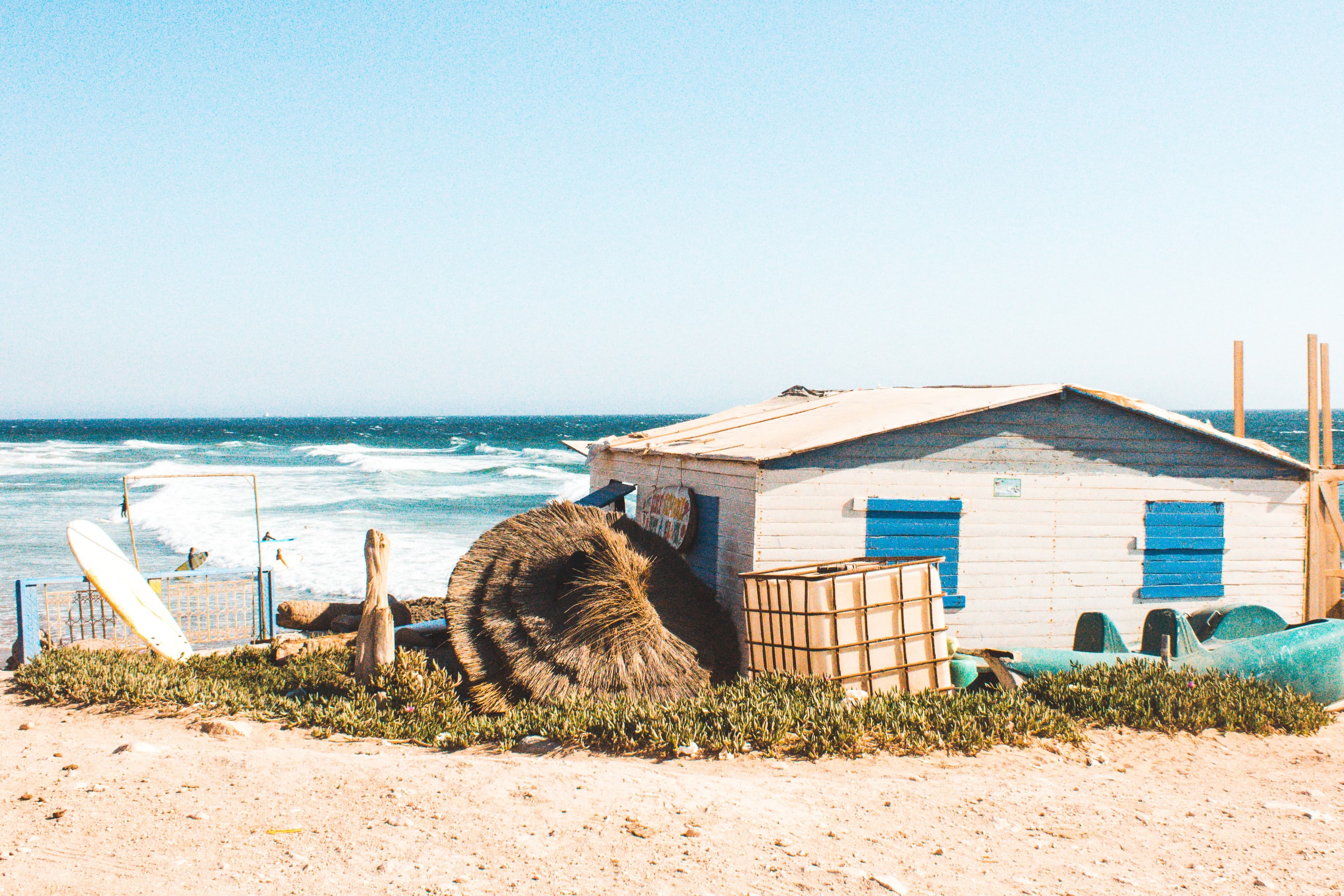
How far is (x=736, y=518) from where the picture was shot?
34.8 feet

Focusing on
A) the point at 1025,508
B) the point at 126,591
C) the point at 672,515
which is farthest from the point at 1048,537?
the point at 126,591

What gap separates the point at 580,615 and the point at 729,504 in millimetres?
2184

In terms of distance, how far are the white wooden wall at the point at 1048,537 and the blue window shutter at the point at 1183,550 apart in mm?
90

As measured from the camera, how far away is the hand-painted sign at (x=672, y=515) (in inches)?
454

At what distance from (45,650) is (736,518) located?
302 inches

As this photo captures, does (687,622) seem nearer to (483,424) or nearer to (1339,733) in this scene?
(1339,733)

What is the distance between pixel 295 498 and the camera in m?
43.1

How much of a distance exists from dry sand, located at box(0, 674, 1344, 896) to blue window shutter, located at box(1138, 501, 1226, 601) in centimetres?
354

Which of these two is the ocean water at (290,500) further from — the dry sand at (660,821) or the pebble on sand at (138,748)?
the dry sand at (660,821)

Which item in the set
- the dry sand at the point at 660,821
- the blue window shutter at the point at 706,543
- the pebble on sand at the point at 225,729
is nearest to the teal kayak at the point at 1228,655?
the dry sand at the point at 660,821

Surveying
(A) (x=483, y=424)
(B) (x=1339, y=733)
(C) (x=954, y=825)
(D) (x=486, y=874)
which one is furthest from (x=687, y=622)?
(A) (x=483, y=424)

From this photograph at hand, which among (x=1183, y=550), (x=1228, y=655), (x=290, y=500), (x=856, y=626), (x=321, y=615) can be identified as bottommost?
(x=290, y=500)

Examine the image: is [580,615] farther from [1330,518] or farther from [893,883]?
[1330,518]

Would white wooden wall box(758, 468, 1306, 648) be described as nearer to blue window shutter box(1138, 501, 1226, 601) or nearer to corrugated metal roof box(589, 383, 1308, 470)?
blue window shutter box(1138, 501, 1226, 601)
